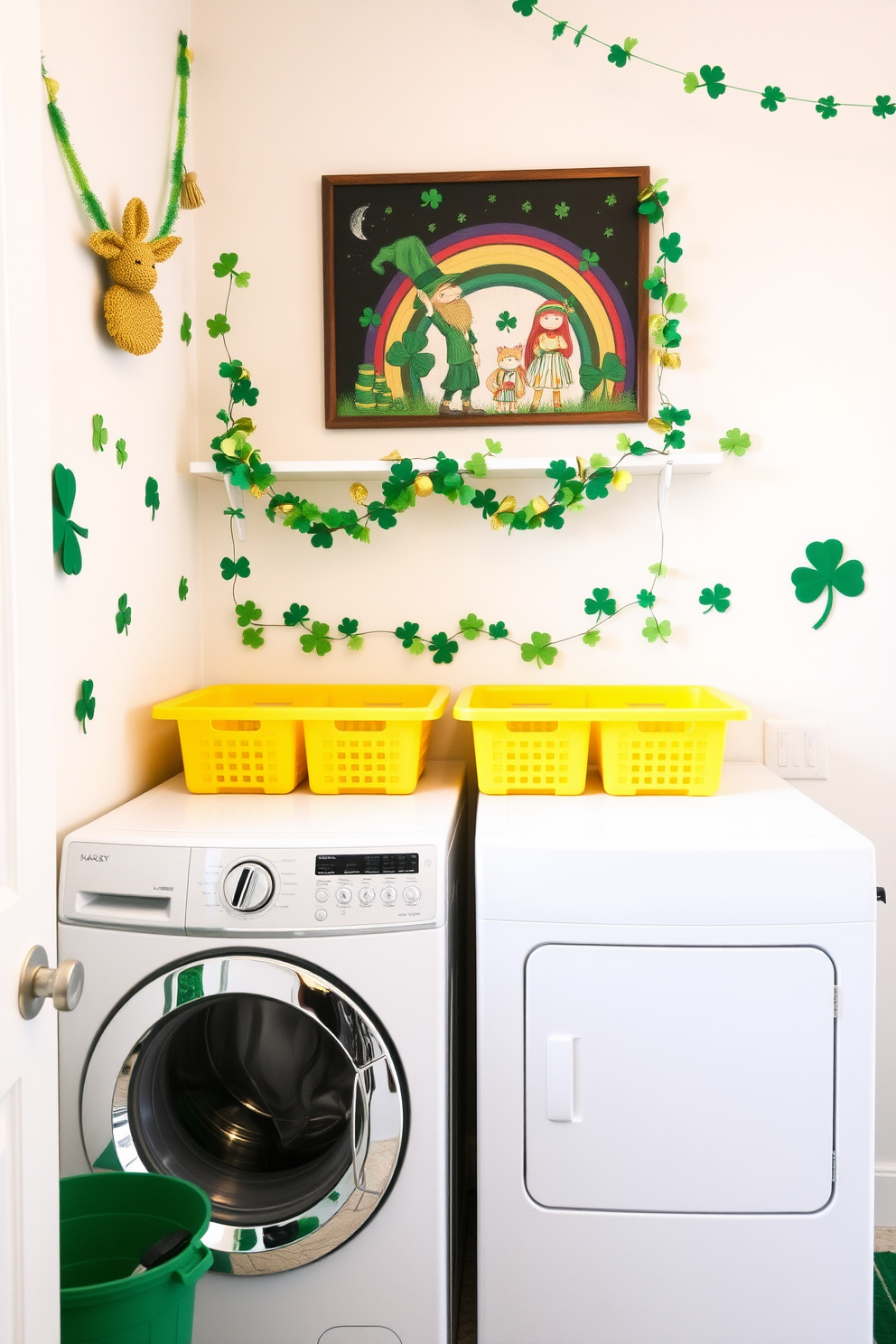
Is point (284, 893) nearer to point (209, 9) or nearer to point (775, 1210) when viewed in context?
point (775, 1210)

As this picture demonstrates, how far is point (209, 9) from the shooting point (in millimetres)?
2084

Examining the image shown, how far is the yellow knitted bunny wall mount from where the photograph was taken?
164cm

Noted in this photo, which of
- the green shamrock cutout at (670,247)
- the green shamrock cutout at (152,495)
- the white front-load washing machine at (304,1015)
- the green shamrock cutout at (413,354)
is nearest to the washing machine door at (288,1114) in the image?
the white front-load washing machine at (304,1015)

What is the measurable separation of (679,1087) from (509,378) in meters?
1.43

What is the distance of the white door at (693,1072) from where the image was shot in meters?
1.47

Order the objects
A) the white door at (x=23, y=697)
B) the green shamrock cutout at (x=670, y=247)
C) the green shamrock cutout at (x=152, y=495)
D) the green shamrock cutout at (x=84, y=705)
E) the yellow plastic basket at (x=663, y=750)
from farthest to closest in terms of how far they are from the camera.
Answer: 1. the green shamrock cutout at (x=670, y=247)
2. the green shamrock cutout at (x=152, y=495)
3. the yellow plastic basket at (x=663, y=750)
4. the green shamrock cutout at (x=84, y=705)
5. the white door at (x=23, y=697)

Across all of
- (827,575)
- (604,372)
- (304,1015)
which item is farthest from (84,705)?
(827,575)

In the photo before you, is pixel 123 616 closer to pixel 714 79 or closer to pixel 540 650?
pixel 540 650

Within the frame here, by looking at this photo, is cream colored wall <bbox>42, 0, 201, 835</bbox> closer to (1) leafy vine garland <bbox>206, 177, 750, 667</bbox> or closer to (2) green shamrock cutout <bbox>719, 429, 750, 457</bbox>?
(1) leafy vine garland <bbox>206, 177, 750, 667</bbox>

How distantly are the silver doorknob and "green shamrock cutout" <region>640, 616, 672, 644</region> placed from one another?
1.48m

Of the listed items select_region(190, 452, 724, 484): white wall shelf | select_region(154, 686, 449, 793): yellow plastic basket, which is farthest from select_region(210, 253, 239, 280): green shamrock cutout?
select_region(154, 686, 449, 793): yellow plastic basket

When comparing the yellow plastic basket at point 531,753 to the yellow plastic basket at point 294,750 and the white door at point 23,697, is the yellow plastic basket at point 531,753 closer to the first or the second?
the yellow plastic basket at point 294,750

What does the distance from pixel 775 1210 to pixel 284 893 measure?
90cm

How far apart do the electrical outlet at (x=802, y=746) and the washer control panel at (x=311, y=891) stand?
97 centimetres
